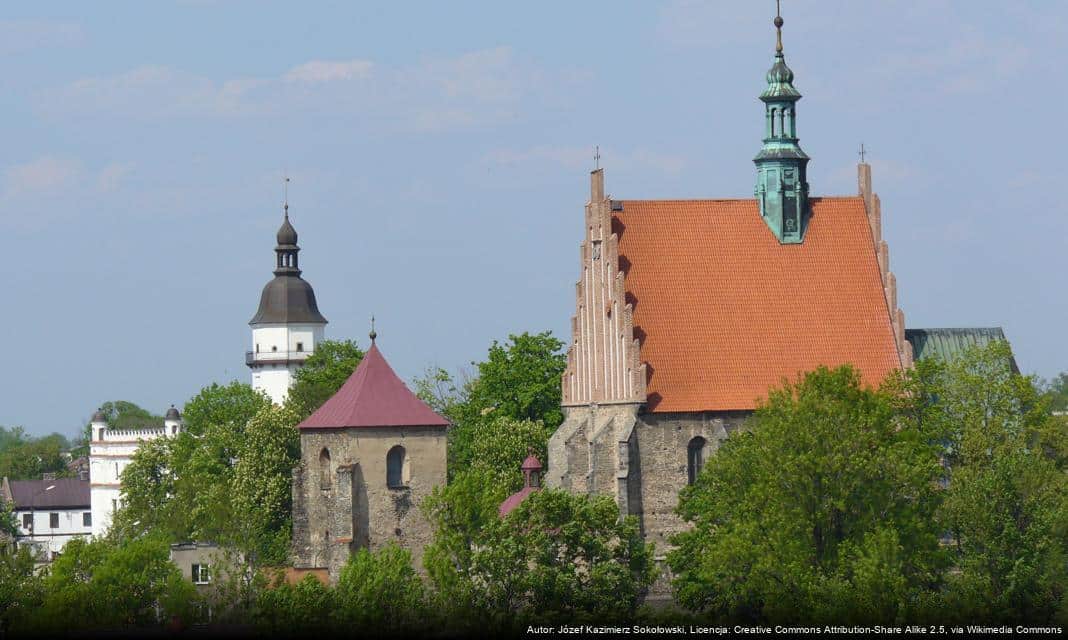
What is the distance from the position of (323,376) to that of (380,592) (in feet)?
120

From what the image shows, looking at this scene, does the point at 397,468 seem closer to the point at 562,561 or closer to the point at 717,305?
the point at 562,561

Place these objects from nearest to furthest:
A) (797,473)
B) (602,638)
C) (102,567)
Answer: (602,638)
(797,473)
(102,567)

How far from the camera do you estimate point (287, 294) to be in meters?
141

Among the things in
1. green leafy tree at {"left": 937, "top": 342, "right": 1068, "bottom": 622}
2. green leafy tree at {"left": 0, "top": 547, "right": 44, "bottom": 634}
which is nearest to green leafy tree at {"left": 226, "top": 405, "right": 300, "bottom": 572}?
green leafy tree at {"left": 0, "top": 547, "right": 44, "bottom": 634}

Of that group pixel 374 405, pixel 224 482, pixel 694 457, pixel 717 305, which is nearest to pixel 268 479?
pixel 224 482

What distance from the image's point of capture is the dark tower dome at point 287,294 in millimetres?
139125

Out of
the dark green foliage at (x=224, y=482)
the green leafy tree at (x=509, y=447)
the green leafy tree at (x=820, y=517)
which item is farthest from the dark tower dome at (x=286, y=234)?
the green leafy tree at (x=820, y=517)

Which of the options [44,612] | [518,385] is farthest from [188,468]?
[44,612]

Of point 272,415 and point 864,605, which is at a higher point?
point 272,415

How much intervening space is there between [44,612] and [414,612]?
425 inches

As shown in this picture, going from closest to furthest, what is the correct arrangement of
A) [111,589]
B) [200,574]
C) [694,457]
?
1. [111,589]
2. [694,457]
3. [200,574]

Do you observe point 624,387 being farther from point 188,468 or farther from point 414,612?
point 188,468

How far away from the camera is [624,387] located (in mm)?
78188

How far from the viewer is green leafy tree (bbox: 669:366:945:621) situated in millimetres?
65500
